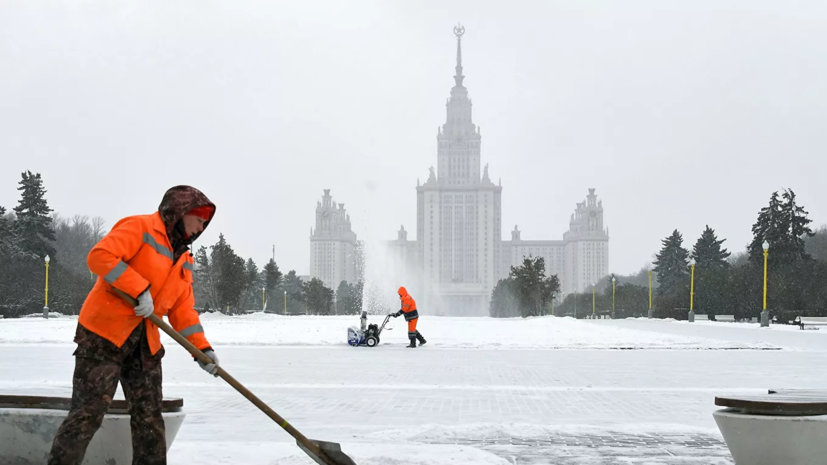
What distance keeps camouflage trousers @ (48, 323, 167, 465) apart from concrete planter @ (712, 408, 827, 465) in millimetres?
3641

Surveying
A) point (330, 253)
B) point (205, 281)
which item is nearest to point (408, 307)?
point (205, 281)

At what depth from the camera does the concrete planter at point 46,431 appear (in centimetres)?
469

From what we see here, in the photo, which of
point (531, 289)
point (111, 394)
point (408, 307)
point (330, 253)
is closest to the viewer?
point (111, 394)

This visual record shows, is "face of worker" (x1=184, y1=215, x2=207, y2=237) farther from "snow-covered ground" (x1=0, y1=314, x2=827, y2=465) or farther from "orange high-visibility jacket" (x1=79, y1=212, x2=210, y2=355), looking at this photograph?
"snow-covered ground" (x1=0, y1=314, x2=827, y2=465)

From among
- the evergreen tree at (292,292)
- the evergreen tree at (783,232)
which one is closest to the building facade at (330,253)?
the evergreen tree at (292,292)

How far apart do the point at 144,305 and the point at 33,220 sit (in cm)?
6559

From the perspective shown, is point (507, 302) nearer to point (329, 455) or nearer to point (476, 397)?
point (476, 397)

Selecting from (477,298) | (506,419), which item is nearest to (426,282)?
(477,298)

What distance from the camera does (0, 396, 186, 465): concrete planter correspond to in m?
4.69

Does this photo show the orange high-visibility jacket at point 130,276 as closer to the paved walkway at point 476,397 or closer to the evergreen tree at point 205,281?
the paved walkway at point 476,397

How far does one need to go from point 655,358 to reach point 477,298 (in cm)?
17523

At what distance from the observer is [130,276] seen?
4.03 m

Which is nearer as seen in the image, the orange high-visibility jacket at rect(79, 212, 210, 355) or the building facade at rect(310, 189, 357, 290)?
the orange high-visibility jacket at rect(79, 212, 210, 355)

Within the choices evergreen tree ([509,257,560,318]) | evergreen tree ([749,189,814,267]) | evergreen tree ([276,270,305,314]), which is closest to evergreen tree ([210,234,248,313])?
evergreen tree ([509,257,560,318])
